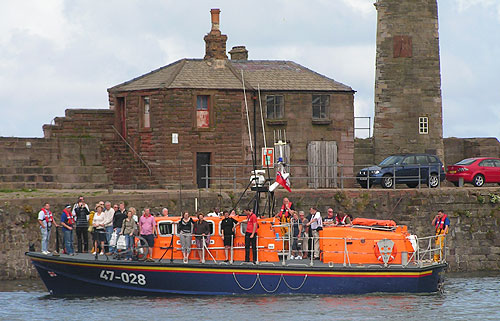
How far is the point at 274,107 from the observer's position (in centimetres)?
4378

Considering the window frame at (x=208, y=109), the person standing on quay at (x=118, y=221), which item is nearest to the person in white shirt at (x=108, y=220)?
the person standing on quay at (x=118, y=221)

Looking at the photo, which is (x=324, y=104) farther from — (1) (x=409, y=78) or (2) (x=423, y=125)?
(2) (x=423, y=125)

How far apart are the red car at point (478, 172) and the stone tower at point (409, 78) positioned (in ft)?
14.5

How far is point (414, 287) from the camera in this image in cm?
2898

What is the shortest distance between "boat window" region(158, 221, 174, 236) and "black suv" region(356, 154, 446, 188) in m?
13.5

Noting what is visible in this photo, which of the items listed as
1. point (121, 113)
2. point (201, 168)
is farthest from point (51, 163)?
point (201, 168)

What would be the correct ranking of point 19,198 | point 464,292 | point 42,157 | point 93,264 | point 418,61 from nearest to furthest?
point 93,264
point 464,292
point 19,198
point 42,157
point 418,61

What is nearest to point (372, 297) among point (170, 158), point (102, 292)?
point (102, 292)

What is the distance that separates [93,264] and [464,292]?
1183 cm

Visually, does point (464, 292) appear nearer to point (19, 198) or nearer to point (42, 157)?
point (19, 198)

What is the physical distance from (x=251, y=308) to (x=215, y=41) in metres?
19.9

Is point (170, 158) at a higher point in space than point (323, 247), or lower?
higher

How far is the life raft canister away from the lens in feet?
94.7

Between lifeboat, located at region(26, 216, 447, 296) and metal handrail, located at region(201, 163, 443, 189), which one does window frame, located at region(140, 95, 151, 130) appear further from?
lifeboat, located at region(26, 216, 447, 296)
